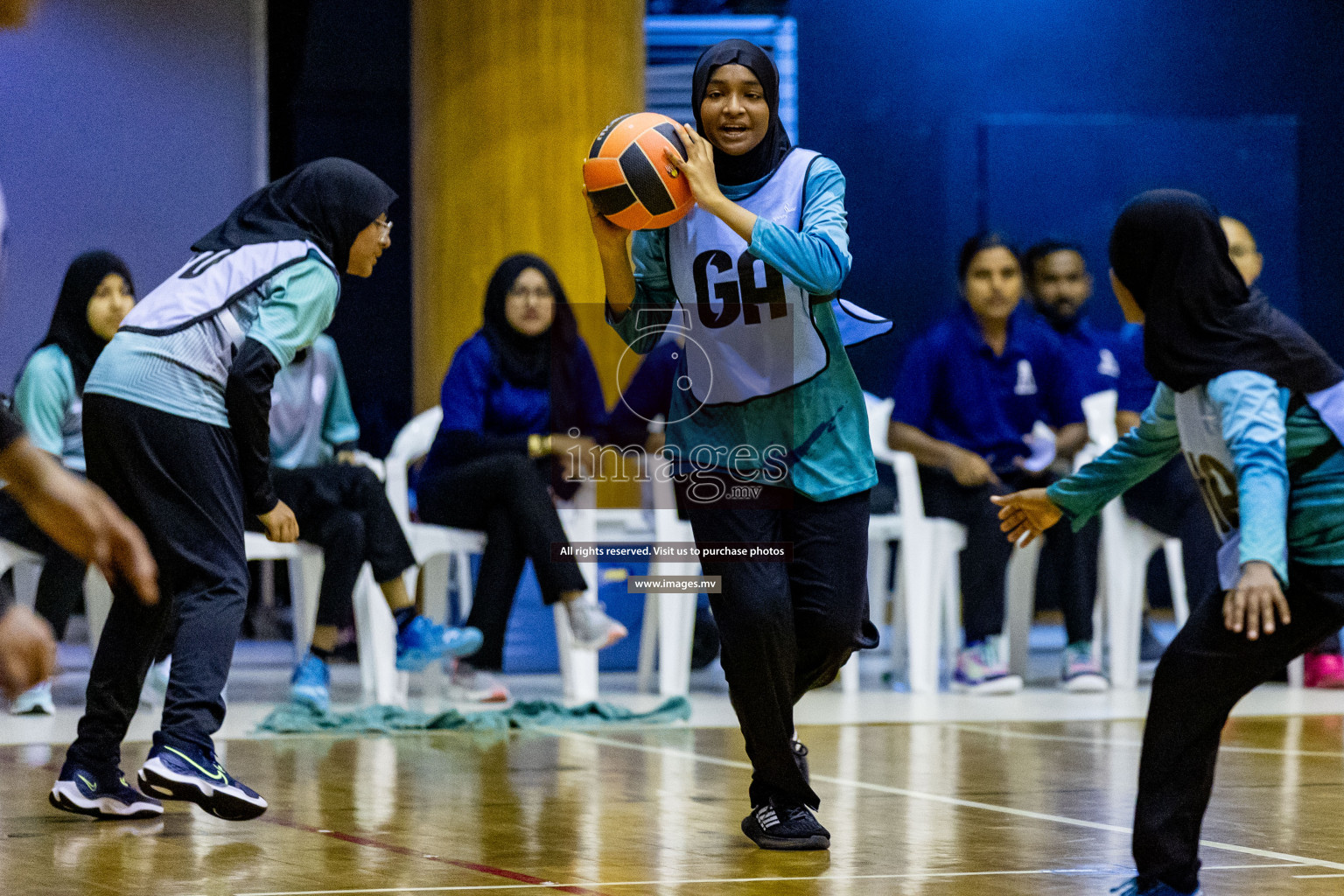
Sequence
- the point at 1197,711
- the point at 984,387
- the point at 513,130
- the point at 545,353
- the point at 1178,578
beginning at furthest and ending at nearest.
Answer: the point at 513,130
the point at 1178,578
the point at 984,387
the point at 545,353
the point at 1197,711

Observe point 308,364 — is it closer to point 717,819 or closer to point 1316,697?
point 717,819

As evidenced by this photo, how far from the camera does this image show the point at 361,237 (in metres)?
3.55

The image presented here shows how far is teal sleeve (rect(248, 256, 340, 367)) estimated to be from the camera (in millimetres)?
3266

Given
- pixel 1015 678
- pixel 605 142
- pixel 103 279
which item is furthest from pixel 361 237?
pixel 1015 678

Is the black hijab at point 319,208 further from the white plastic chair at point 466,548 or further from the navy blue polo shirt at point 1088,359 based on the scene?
the navy blue polo shirt at point 1088,359

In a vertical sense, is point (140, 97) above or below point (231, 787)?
above

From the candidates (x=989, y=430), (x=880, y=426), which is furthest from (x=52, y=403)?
(x=989, y=430)

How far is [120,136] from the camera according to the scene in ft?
27.2

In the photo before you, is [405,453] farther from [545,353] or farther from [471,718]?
[471,718]

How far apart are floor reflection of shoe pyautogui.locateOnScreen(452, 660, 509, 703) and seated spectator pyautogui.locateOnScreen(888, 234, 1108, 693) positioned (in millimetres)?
1701

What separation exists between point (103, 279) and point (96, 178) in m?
3.03

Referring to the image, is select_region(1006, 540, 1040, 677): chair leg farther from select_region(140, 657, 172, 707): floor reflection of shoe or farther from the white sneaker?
the white sneaker

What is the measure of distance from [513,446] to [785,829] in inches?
110

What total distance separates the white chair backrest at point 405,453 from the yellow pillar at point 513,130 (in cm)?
97
